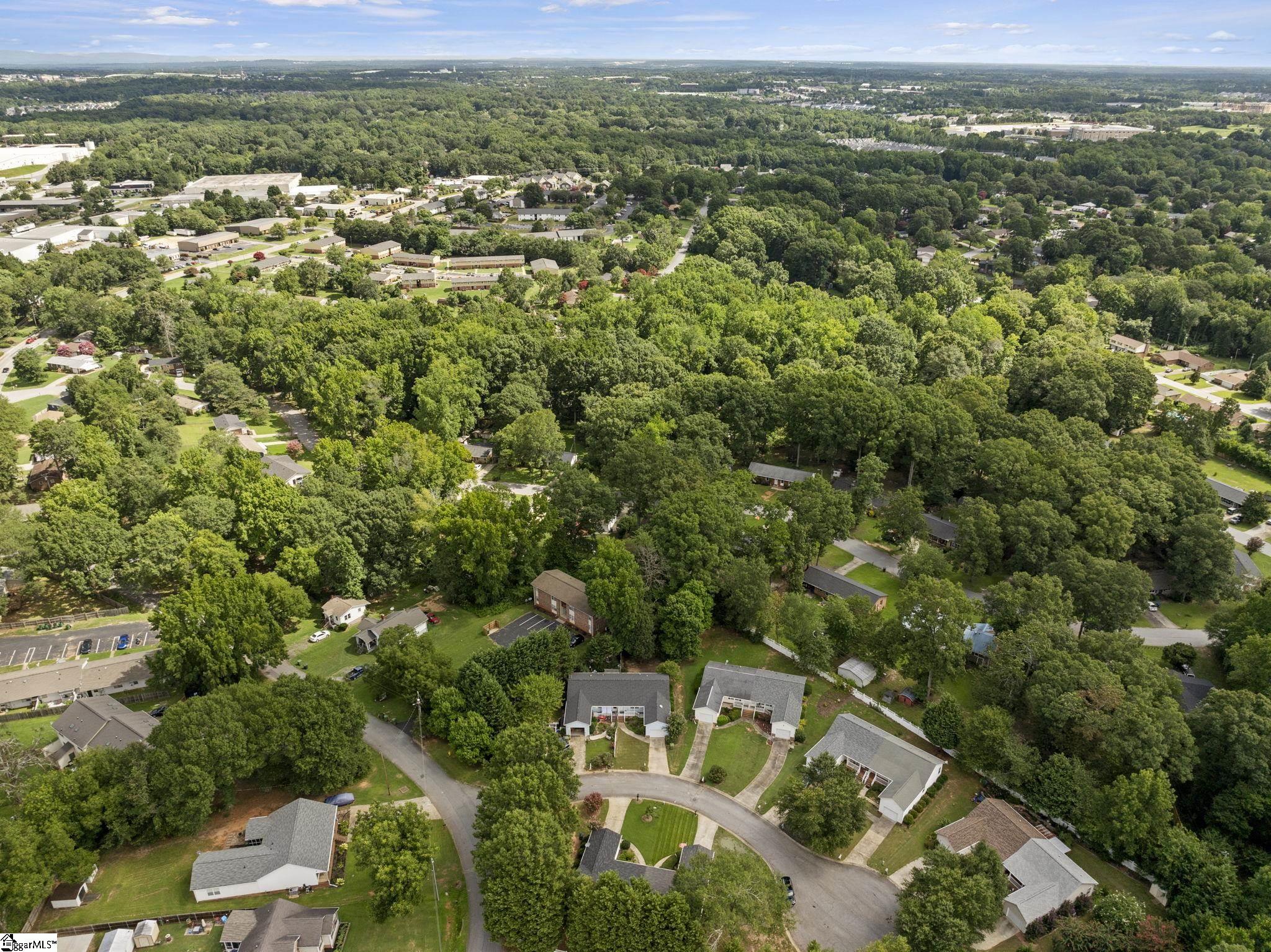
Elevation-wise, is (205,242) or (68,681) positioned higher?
(205,242)

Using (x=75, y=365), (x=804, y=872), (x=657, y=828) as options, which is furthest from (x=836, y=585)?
(x=75, y=365)

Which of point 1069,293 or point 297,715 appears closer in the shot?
point 297,715

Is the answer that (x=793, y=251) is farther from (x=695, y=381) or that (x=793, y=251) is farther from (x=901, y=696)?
(x=901, y=696)

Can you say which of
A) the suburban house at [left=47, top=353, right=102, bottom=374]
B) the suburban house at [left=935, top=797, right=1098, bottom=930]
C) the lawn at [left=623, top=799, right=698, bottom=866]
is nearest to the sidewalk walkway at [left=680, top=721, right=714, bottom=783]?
the lawn at [left=623, top=799, right=698, bottom=866]

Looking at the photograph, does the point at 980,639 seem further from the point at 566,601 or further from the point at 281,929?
the point at 281,929

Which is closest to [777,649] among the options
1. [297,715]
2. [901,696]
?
[901,696]

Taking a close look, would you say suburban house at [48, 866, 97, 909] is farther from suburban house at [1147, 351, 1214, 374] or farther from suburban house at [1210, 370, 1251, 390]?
suburban house at [1147, 351, 1214, 374]
